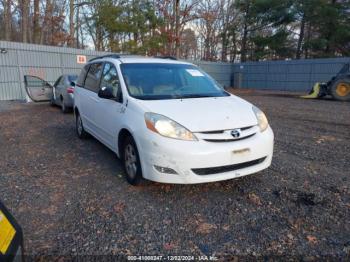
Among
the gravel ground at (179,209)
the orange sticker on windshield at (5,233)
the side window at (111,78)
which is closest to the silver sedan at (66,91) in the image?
the gravel ground at (179,209)

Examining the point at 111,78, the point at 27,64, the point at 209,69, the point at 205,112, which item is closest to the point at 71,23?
the point at 27,64

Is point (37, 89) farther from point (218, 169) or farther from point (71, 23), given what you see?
point (71, 23)

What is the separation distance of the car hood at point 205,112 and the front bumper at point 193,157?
20 centimetres

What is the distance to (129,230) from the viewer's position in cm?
256

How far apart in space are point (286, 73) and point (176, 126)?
2204cm

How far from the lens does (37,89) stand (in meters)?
11.5

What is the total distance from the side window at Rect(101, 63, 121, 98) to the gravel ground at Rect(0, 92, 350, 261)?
124cm

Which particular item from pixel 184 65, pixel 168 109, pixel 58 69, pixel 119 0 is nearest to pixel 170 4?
pixel 119 0

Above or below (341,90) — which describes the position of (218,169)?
below

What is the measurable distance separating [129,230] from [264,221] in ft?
→ 4.46

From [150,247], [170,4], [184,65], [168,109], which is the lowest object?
[150,247]

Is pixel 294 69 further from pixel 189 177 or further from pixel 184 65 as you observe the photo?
pixel 189 177

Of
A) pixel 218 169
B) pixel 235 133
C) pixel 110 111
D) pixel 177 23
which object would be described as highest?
pixel 177 23

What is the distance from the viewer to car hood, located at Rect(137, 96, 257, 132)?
2932 millimetres
